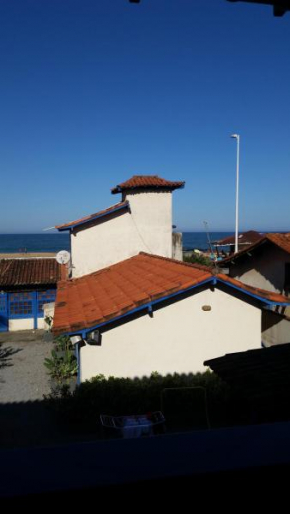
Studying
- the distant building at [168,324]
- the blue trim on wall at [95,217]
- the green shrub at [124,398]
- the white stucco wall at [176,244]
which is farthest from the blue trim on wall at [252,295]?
the white stucco wall at [176,244]

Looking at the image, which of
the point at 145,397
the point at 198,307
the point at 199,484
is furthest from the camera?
the point at 198,307

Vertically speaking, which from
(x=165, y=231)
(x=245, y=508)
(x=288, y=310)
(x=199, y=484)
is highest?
(x=165, y=231)

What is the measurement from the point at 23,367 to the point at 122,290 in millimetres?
6210

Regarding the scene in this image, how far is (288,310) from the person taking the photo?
→ 13086mm

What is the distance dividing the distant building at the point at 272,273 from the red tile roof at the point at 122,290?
10.1 feet

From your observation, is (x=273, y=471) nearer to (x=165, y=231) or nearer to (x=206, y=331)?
(x=206, y=331)

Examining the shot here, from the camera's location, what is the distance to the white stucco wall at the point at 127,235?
16.1 m

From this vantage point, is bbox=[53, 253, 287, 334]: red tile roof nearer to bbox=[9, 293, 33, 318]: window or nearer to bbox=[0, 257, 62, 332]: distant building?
bbox=[0, 257, 62, 332]: distant building

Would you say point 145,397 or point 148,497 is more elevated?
point 148,497

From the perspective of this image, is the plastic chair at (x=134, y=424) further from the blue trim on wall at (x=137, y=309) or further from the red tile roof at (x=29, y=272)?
the red tile roof at (x=29, y=272)

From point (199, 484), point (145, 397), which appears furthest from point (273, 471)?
point (145, 397)

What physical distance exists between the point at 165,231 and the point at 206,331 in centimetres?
821

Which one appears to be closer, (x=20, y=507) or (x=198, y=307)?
(x=20, y=507)

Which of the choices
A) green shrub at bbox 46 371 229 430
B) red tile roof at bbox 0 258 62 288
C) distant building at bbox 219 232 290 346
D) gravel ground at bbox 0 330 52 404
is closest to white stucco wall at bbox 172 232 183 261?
distant building at bbox 219 232 290 346
